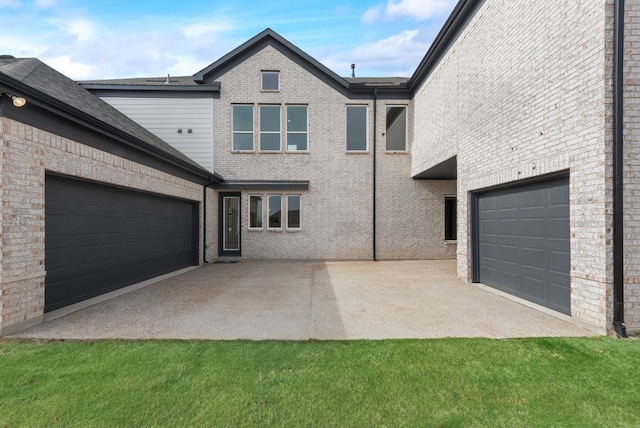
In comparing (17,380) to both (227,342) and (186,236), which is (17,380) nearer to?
(227,342)

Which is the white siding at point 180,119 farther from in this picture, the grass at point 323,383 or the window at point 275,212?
the grass at point 323,383

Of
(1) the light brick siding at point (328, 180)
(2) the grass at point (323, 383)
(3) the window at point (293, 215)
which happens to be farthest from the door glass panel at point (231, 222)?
(2) the grass at point (323, 383)

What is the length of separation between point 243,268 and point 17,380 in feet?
22.9

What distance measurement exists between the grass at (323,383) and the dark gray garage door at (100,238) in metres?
1.83

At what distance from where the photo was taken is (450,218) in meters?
12.4

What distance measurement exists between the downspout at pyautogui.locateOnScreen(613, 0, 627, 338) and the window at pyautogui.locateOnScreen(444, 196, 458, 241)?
822cm

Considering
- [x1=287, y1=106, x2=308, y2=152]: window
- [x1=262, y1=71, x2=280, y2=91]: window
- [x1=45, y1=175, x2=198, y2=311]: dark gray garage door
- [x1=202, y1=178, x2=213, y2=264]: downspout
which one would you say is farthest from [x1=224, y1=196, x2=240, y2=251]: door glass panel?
[x1=262, y1=71, x2=280, y2=91]: window

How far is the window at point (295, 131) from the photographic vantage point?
474 inches

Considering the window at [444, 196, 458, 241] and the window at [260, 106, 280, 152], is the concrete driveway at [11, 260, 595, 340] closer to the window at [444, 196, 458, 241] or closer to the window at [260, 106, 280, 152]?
the window at [444, 196, 458, 241]

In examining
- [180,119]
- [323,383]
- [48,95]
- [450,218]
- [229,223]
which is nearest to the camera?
[323,383]

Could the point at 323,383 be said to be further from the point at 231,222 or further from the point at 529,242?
the point at 231,222

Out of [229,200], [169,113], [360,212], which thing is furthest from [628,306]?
[169,113]

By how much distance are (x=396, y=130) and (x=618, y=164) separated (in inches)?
344

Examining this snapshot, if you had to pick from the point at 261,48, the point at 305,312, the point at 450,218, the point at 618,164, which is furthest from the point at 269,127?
the point at 618,164
